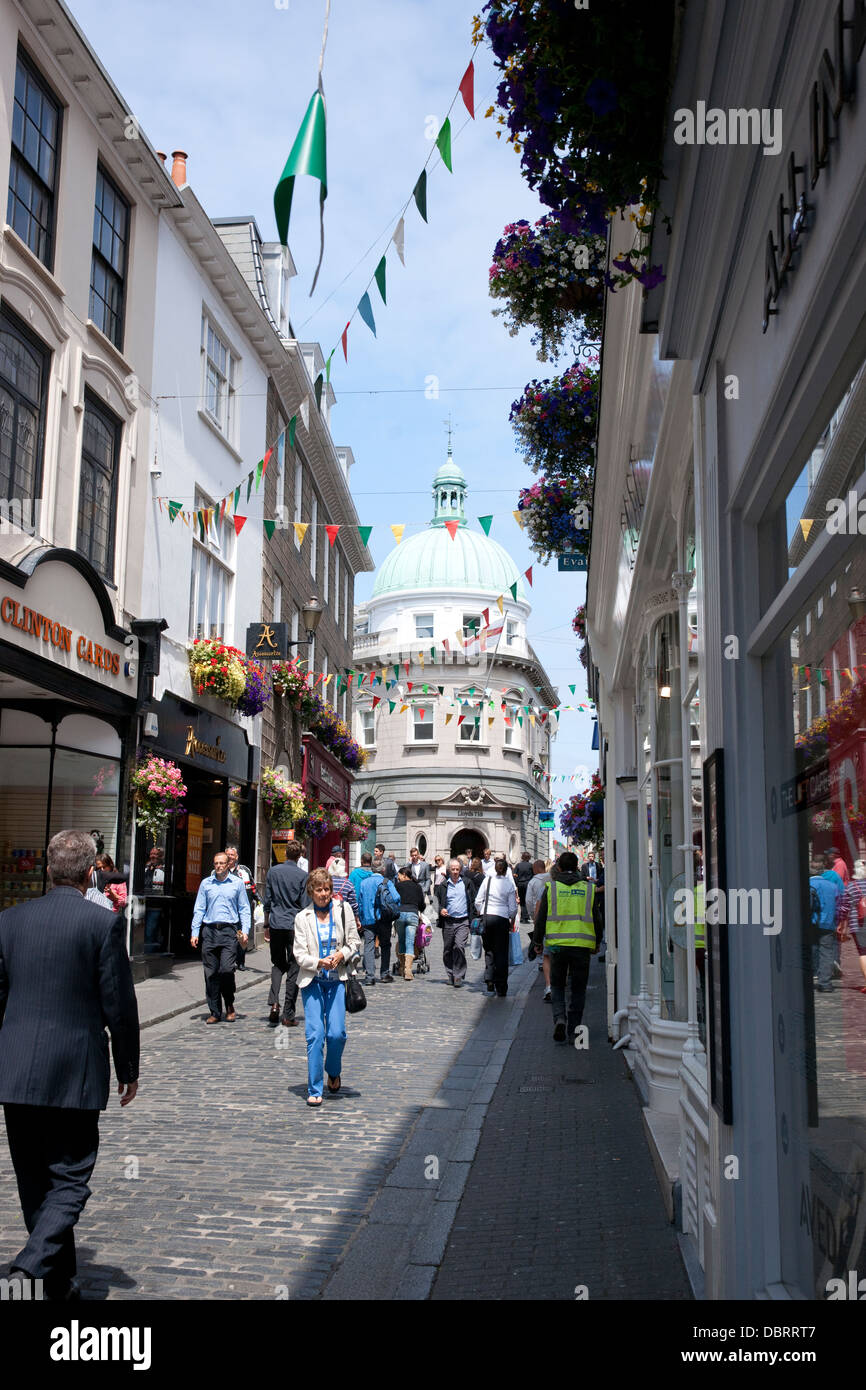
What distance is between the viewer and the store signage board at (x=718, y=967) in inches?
156

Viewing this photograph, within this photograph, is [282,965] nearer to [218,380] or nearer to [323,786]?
[218,380]

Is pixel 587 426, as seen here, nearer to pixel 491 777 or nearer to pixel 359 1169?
pixel 359 1169

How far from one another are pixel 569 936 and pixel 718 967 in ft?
24.8

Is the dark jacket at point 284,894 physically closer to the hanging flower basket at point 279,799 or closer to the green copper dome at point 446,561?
the hanging flower basket at point 279,799

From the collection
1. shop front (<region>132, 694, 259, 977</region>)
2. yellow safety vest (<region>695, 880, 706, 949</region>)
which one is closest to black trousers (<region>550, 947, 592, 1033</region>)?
yellow safety vest (<region>695, 880, 706, 949</region>)

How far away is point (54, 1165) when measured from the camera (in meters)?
4.56

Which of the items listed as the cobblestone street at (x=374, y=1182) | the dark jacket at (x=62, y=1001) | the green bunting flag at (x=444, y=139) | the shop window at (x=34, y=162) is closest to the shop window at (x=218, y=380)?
the shop window at (x=34, y=162)

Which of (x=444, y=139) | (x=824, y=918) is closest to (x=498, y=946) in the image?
(x=444, y=139)

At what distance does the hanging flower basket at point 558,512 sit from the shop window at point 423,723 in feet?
128

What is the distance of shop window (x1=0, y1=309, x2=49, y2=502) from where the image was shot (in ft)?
39.6

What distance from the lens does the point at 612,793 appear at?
12.9m

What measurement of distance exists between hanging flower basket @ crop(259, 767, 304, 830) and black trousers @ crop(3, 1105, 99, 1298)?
56.4 feet

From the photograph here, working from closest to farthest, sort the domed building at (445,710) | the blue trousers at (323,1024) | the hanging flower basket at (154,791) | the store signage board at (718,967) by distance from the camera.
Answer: the store signage board at (718,967), the blue trousers at (323,1024), the hanging flower basket at (154,791), the domed building at (445,710)
